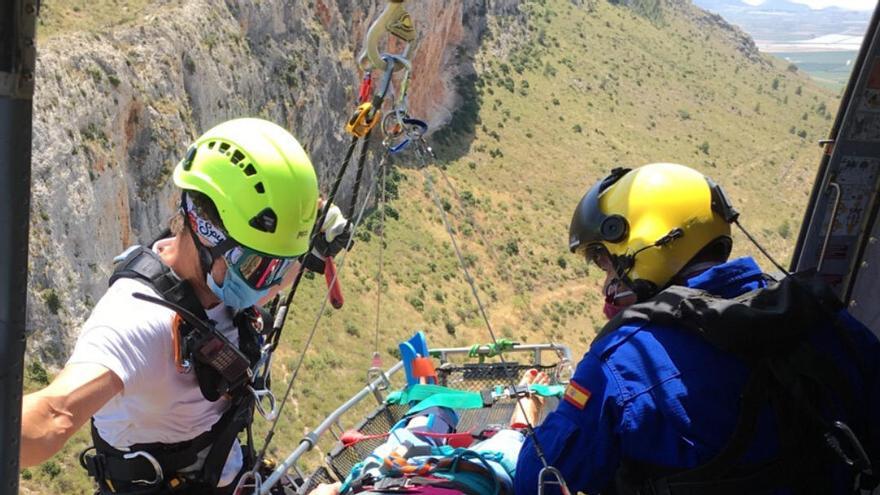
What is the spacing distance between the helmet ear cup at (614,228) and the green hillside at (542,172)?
10.0 metres

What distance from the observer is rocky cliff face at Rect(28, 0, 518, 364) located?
15789 millimetres

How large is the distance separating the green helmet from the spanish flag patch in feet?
4.20

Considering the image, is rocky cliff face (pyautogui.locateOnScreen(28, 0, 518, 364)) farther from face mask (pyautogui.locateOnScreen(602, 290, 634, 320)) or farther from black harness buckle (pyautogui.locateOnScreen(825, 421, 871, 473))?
black harness buckle (pyautogui.locateOnScreen(825, 421, 871, 473))

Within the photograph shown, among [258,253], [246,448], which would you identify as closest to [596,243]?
[258,253]

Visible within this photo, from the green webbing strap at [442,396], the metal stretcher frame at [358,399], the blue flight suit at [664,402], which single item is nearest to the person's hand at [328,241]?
the metal stretcher frame at [358,399]

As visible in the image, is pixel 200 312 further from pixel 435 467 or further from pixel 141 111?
pixel 141 111

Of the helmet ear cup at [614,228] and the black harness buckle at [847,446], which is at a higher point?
the helmet ear cup at [614,228]

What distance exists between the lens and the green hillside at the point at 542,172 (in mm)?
28094

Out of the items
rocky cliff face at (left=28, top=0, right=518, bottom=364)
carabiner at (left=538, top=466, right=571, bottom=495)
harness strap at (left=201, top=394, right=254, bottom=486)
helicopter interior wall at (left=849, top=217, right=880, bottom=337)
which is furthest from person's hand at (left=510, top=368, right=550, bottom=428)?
rocky cliff face at (left=28, top=0, right=518, bottom=364)

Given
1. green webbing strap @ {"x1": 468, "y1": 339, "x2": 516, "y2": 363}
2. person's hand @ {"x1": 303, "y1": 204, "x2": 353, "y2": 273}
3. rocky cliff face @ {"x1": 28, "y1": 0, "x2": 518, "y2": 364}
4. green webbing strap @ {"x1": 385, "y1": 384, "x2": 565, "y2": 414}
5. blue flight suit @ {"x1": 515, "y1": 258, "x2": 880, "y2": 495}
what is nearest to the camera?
blue flight suit @ {"x1": 515, "y1": 258, "x2": 880, "y2": 495}

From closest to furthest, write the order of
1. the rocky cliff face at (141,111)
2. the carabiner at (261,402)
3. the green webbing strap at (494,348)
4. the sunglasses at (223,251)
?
the sunglasses at (223,251) < the carabiner at (261,402) < the green webbing strap at (494,348) < the rocky cliff face at (141,111)

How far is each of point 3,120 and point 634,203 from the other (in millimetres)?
2331

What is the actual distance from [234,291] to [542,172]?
4525cm

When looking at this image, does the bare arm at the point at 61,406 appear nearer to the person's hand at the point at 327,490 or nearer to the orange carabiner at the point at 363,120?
the person's hand at the point at 327,490
